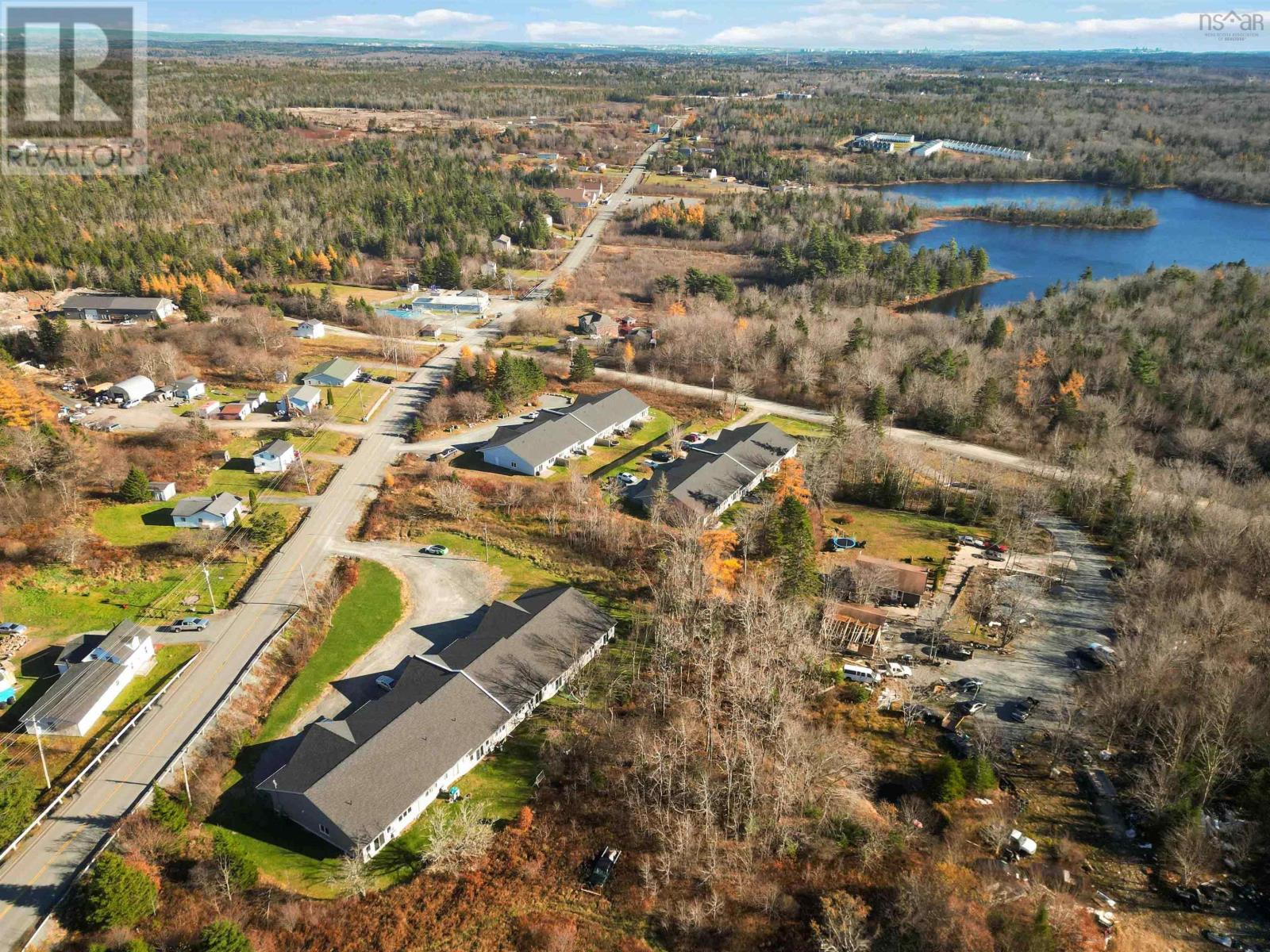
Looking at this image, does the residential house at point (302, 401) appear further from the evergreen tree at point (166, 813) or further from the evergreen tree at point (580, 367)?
the evergreen tree at point (166, 813)

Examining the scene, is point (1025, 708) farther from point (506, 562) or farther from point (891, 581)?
point (506, 562)

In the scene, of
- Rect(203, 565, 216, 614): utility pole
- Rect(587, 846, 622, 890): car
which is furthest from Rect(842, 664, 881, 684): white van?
Rect(203, 565, 216, 614): utility pole

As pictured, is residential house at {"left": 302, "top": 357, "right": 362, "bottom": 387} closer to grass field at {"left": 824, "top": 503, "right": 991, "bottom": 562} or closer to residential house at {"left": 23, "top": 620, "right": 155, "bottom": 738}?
residential house at {"left": 23, "top": 620, "right": 155, "bottom": 738}

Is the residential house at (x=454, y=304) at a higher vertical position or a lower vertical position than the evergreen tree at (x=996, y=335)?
lower

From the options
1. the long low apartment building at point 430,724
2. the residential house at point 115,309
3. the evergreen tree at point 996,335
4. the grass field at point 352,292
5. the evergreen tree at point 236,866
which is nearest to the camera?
the evergreen tree at point 236,866

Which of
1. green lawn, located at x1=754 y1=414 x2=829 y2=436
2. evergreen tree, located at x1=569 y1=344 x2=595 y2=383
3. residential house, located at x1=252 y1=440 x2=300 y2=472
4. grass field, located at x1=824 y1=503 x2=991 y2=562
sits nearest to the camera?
grass field, located at x1=824 y1=503 x2=991 y2=562

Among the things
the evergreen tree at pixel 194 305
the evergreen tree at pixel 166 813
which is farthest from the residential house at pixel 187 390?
the evergreen tree at pixel 166 813

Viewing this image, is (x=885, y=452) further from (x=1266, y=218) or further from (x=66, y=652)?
(x=1266, y=218)

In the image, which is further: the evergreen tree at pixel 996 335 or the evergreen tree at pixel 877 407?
the evergreen tree at pixel 996 335
